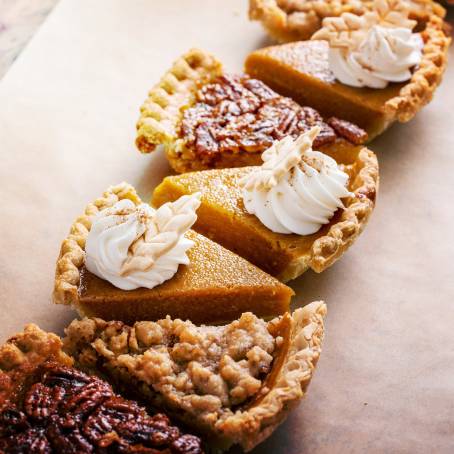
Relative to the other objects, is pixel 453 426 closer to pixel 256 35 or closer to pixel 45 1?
pixel 256 35

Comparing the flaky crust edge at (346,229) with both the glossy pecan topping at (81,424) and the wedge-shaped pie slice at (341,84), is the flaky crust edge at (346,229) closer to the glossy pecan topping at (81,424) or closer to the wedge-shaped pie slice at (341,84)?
the wedge-shaped pie slice at (341,84)

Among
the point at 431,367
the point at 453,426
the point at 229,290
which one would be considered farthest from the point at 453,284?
the point at 229,290

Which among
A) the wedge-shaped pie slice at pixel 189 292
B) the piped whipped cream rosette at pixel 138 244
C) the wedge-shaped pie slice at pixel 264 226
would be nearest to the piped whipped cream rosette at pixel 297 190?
the wedge-shaped pie slice at pixel 264 226

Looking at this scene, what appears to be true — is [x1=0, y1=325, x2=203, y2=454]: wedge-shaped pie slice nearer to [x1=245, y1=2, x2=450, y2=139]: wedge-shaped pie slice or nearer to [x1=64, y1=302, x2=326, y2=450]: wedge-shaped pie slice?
[x1=64, y1=302, x2=326, y2=450]: wedge-shaped pie slice

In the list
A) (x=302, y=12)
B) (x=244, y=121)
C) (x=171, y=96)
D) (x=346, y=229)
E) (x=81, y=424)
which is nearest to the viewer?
(x=81, y=424)

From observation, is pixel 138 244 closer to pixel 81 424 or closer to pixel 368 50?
pixel 81 424

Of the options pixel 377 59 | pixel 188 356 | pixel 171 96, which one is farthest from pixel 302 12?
pixel 188 356
